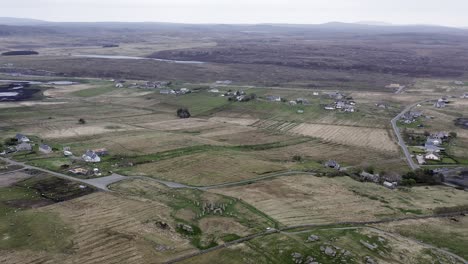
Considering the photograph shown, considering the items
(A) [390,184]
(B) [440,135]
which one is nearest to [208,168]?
(A) [390,184]

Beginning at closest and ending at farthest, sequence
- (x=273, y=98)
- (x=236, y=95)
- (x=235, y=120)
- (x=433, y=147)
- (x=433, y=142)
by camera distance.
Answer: (x=433, y=147)
(x=433, y=142)
(x=235, y=120)
(x=273, y=98)
(x=236, y=95)

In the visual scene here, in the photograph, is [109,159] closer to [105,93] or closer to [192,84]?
[105,93]

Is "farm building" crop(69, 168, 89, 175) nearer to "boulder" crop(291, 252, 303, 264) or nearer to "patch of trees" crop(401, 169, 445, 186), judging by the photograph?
"boulder" crop(291, 252, 303, 264)

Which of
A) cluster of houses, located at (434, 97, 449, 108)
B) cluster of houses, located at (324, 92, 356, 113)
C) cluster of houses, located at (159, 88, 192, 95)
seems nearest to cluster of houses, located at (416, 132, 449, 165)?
cluster of houses, located at (324, 92, 356, 113)

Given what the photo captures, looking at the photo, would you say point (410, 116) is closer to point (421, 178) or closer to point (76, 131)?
point (421, 178)

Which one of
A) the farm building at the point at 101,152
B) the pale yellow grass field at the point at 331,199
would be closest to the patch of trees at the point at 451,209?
the pale yellow grass field at the point at 331,199

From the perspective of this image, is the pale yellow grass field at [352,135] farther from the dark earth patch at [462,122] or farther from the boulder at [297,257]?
the boulder at [297,257]
